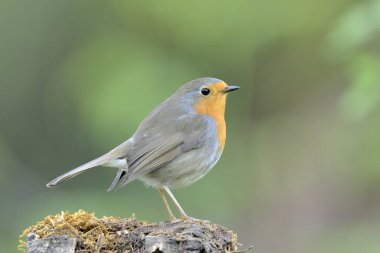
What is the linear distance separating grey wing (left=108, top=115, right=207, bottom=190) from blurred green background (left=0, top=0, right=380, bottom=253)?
2.71 meters

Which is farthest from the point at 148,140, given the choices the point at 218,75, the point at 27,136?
the point at 27,136

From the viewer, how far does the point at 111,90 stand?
914 centimetres

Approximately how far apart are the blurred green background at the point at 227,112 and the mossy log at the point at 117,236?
4320 mm

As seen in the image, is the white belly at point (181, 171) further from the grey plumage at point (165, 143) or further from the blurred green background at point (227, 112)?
the blurred green background at point (227, 112)

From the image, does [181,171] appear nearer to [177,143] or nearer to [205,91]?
→ [177,143]

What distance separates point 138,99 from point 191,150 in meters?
3.07

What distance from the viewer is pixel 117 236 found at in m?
4.06

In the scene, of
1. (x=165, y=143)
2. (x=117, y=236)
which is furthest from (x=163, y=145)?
(x=117, y=236)

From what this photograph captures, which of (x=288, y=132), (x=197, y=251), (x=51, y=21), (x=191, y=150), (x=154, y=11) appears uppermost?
(x=51, y=21)

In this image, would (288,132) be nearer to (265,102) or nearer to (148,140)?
(265,102)

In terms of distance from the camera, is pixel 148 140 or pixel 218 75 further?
pixel 218 75

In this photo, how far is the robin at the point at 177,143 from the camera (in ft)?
18.7

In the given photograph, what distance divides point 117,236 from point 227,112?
651cm

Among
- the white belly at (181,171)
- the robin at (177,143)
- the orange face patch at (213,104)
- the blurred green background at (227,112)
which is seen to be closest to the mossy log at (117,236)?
the robin at (177,143)
